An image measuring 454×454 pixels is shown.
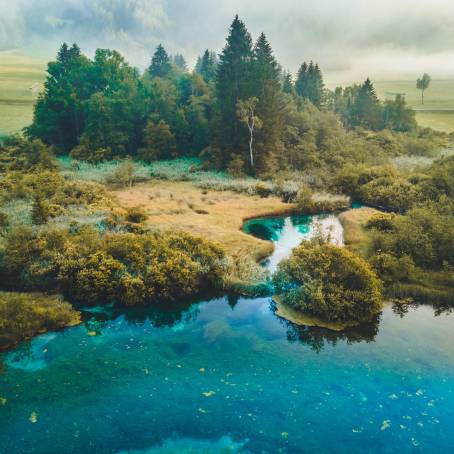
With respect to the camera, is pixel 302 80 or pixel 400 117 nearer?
pixel 302 80

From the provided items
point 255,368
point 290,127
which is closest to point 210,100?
point 290,127

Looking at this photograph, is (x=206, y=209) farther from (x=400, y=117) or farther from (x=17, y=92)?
(x=17, y=92)

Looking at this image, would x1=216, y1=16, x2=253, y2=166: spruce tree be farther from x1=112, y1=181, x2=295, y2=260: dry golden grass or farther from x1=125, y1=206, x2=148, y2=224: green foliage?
x1=125, y1=206, x2=148, y2=224: green foliage

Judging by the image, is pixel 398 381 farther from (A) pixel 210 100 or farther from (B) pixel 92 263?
(A) pixel 210 100

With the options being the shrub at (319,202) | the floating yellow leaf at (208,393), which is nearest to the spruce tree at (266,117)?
the shrub at (319,202)

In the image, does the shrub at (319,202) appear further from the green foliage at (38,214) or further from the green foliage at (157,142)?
the green foliage at (157,142)

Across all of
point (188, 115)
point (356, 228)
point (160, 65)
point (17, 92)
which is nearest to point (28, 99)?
point (17, 92)

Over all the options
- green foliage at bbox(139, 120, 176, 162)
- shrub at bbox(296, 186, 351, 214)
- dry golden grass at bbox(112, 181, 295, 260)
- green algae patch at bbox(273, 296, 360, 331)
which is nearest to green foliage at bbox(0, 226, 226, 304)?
dry golden grass at bbox(112, 181, 295, 260)
